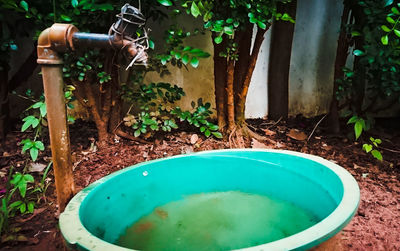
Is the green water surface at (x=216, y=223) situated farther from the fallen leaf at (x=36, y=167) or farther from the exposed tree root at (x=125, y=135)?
the fallen leaf at (x=36, y=167)

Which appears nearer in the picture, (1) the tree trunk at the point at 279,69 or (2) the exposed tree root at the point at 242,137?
(2) the exposed tree root at the point at 242,137

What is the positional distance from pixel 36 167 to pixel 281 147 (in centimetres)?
195

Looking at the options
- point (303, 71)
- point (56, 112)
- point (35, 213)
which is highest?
point (56, 112)

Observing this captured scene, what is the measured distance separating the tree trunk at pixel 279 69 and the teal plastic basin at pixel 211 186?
4.63ft

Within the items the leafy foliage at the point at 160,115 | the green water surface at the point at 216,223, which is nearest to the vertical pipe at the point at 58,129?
the green water surface at the point at 216,223

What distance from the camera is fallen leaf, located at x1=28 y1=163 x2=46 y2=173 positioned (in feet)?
7.12

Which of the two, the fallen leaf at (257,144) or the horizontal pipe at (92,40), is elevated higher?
the horizontal pipe at (92,40)

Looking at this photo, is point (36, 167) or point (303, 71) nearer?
point (36, 167)

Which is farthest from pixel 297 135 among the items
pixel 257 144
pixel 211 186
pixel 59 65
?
pixel 59 65

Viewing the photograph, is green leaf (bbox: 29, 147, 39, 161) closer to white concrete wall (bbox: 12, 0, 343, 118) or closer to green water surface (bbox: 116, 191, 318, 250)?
green water surface (bbox: 116, 191, 318, 250)

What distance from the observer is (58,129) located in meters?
1.20

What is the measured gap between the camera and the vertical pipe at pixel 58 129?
116 cm

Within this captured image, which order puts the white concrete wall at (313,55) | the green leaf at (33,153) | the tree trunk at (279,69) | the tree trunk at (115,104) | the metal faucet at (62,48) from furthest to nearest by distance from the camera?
the white concrete wall at (313,55)
the tree trunk at (279,69)
the tree trunk at (115,104)
the green leaf at (33,153)
the metal faucet at (62,48)

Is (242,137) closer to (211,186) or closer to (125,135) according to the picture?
(211,186)
